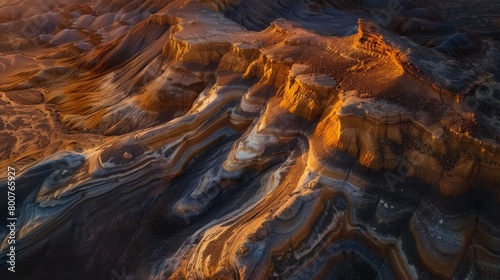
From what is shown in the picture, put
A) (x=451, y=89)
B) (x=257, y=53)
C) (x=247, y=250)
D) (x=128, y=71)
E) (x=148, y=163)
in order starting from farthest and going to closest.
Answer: (x=128, y=71) < (x=257, y=53) < (x=148, y=163) < (x=451, y=89) < (x=247, y=250)

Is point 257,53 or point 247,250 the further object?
point 257,53

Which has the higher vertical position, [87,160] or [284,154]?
[284,154]

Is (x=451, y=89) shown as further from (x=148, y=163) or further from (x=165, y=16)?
(x=165, y=16)

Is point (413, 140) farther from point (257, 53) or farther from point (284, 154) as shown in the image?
point (257, 53)

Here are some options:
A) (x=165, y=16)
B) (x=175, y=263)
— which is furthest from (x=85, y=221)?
(x=165, y=16)

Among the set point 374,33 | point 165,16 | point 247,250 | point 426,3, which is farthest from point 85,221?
point 426,3

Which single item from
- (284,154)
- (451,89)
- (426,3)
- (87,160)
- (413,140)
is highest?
(451,89)

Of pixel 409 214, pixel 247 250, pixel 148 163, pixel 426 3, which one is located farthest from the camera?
pixel 426 3
